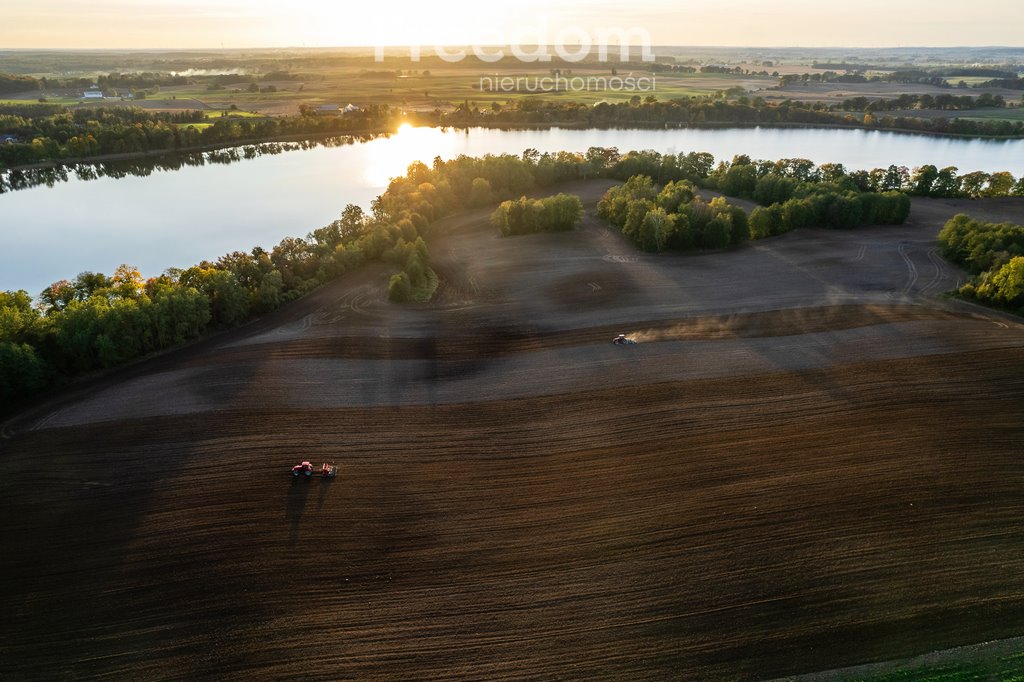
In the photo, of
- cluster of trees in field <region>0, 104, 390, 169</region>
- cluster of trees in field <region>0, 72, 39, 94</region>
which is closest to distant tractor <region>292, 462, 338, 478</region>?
cluster of trees in field <region>0, 104, 390, 169</region>

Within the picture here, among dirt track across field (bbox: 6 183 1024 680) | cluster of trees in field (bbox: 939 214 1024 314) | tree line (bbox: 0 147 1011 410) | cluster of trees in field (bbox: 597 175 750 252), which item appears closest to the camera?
dirt track across field (bbox: 6 183 1024 680)

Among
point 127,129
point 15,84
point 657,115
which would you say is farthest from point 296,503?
point 15,84

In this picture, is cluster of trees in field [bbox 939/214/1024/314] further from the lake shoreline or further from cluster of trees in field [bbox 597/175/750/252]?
the lake shoreline

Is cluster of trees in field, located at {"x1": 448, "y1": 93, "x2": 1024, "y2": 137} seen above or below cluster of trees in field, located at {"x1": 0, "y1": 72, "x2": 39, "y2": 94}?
below

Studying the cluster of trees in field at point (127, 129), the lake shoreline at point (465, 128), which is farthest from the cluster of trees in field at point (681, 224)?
the cluster of trees in field at point (127, 129)

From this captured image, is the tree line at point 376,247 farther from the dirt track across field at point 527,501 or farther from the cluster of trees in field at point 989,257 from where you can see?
the cluster of trees in field at point 989,257

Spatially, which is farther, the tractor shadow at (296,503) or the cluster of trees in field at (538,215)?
the cluster of trees in field at (538,215)
